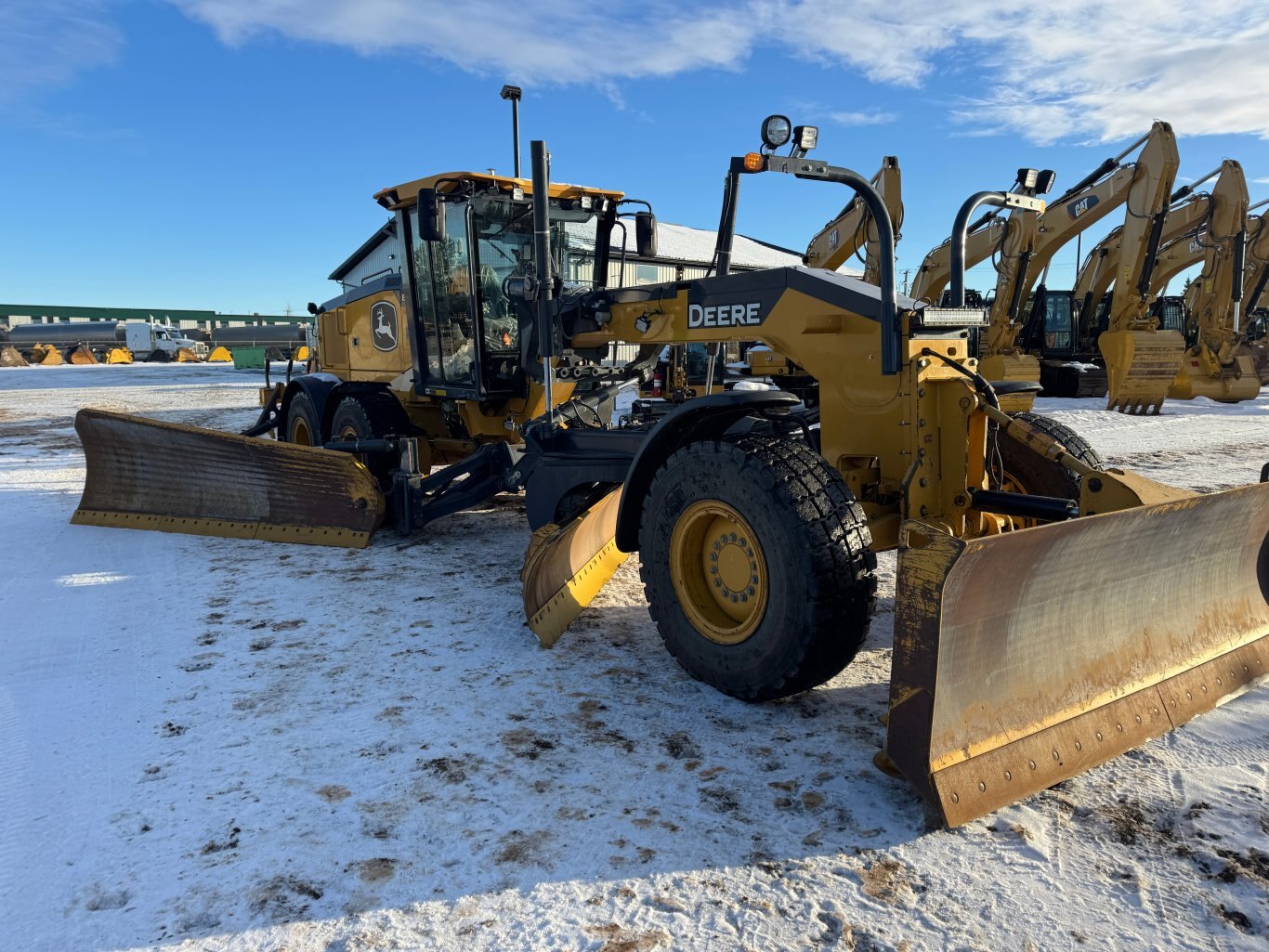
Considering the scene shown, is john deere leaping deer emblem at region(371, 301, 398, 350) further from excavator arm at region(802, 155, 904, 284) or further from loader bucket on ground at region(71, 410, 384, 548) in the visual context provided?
excavator arm at region(802, 155, 904, 284)

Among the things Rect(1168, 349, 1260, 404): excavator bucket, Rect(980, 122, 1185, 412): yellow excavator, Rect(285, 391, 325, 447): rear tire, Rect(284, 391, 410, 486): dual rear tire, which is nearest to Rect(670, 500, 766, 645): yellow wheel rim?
Rect(284, 391, 410, 486): dual rear tire

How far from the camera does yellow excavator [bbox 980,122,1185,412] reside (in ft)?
45.9

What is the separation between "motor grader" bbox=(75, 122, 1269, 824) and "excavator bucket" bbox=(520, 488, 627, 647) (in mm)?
14

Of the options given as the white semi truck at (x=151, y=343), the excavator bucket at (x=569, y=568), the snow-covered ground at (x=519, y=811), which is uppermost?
the white semi truck at (x=151, y=343)

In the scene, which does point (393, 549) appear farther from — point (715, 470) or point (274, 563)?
point (715, 470)

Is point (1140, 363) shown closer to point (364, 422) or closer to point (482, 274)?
point (482, 274)

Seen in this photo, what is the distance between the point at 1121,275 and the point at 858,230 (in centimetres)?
551

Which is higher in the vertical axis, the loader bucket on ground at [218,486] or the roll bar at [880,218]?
the roll bar at [880,218]

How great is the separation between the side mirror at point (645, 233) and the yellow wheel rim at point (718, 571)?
10.1 feet

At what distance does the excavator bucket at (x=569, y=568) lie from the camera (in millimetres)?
4176

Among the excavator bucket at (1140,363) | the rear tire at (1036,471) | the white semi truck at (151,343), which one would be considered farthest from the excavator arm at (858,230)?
the white semi truck at (151,343)

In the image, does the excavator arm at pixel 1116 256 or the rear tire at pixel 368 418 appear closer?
the rear tire at pixel 368 418

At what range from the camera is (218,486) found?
653 centimetres

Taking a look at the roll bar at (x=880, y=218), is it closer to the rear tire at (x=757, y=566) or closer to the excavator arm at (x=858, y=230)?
the rear tire at (x=757, y=566)
